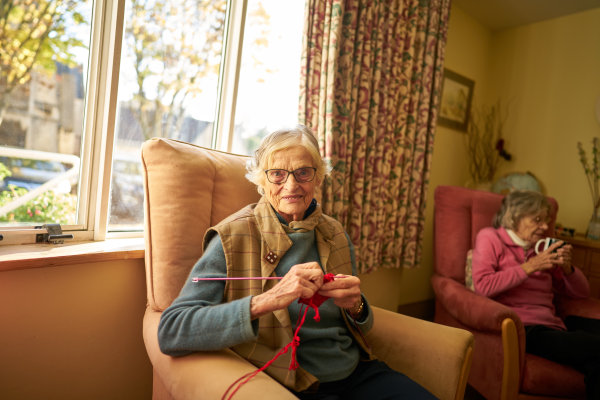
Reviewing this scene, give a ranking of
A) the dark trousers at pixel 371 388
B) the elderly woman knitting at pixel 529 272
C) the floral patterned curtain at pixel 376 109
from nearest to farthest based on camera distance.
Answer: the dark trousers at pixel 371 388 < the elderly woman knitting at pixel 529 272 < the floral patterned curtain at pixel 376 109

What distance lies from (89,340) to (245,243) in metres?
0.76

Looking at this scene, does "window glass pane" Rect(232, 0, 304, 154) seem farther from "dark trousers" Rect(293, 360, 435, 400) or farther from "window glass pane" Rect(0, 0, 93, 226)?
"dark trousers" Rect(293, 360, 435, 400)

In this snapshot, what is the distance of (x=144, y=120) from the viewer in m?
1.75

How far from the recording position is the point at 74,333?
4.37ft

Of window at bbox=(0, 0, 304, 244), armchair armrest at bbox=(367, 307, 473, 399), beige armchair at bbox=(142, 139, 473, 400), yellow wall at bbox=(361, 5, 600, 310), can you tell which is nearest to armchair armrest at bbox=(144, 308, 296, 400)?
beige armchair at bbox=(142, 139, 473, 400)

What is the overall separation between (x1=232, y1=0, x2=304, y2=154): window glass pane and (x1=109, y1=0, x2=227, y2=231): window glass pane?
191 millimetres

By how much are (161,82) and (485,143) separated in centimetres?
290

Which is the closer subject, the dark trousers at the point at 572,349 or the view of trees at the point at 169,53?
the dark trousers at the point at 572,349

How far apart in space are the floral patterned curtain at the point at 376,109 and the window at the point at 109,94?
0.39 m

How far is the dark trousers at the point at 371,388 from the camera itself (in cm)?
108

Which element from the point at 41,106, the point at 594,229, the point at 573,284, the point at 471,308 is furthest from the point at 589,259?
the point at 41,106

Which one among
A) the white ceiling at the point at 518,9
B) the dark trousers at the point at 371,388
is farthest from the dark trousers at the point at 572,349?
the white ceiling at the point at 518,9

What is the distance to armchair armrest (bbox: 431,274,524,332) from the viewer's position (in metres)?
1.56

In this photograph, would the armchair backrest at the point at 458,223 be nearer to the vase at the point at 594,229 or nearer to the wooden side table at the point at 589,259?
the wooden side table at the point at 589,259
